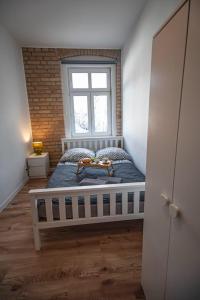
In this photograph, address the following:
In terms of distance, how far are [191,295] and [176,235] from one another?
0.20 meters

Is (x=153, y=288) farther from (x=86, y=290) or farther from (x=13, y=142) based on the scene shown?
(x=13, y=142)

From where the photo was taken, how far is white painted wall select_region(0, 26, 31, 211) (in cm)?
241

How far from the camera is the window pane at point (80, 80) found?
3447 mm

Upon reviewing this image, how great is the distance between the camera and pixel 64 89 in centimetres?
344

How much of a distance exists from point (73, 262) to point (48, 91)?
312cm

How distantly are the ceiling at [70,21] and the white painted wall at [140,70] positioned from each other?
0.24 m

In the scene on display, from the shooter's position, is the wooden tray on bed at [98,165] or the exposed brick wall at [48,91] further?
the exposed brick wall at [48,91]

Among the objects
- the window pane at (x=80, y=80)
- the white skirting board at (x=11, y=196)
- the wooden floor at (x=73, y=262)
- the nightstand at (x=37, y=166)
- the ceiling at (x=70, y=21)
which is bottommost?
the wooden floor at (x=73, y=262)

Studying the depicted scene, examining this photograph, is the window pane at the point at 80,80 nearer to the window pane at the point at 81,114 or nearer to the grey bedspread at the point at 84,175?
the window pane at the point at 81,114

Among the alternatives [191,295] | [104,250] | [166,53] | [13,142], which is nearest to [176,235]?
[191,295]

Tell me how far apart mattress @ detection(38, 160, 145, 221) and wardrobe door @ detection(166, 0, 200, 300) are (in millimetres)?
976

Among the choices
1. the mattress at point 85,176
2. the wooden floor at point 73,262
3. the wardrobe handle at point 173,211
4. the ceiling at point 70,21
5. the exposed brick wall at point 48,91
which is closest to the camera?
the wardrobe handle at point 173,211

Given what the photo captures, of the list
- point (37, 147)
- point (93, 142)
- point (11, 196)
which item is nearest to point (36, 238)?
point (11, 196)

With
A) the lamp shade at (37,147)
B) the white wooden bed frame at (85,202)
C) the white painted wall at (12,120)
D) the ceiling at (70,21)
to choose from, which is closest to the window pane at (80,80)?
the ceiling at (70,21)
